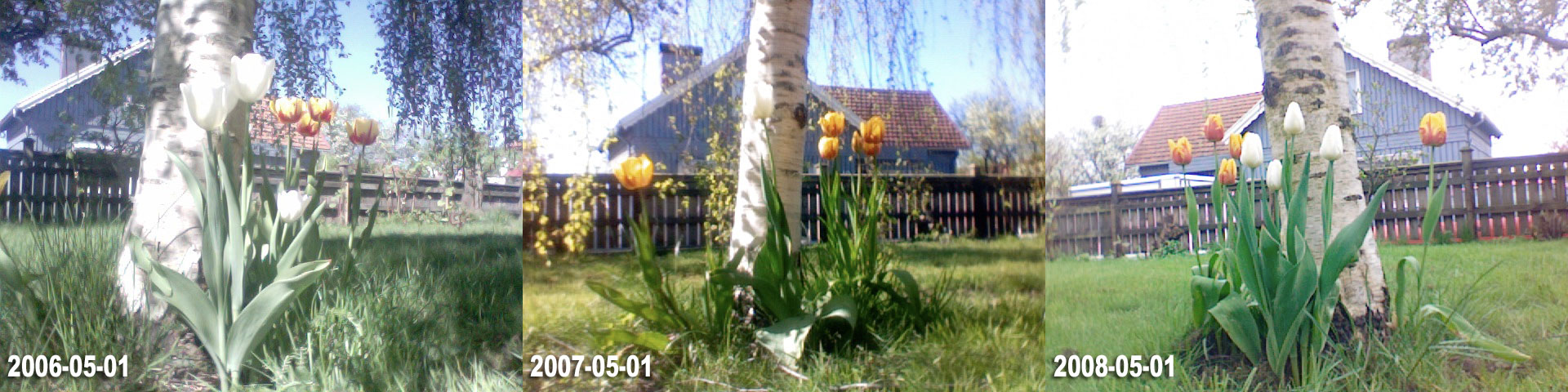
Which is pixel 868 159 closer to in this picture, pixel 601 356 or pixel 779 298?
pixel 779 298

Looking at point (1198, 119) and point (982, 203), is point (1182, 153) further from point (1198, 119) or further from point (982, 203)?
point (982, 203)

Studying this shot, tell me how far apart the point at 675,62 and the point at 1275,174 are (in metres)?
1.15

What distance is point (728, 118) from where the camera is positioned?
1.63 m

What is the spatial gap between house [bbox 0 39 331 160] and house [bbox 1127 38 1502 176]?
1.79 meters

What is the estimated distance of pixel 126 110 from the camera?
1610mm

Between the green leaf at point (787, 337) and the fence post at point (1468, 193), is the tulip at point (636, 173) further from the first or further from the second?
the fence post at point (1468, 193)

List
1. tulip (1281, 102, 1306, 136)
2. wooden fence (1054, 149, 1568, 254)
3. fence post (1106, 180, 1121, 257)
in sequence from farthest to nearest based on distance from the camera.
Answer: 1. fence post (1106, 180, 1121, 257)
2. tulip (1281, 102, 1306, 136)
3. wooden fence (1054, 149, 1568, 254)

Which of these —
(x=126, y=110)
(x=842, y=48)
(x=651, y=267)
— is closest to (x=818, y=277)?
(x=651, y=267)

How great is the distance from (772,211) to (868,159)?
8.6 inches

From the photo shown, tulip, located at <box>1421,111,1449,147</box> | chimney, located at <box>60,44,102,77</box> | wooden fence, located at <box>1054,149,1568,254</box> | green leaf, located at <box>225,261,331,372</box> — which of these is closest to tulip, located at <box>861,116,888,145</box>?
wooden fence, located at <box>1054,149,1568,254</box>

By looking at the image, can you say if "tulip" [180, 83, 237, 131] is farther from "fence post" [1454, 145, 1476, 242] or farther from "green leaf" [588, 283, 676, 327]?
"fence post" [1454, 145, 1476, 242]

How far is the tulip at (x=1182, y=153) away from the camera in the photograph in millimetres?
1693

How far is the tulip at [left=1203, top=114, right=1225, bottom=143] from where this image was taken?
5.46 ft

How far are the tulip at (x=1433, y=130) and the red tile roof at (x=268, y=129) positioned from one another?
2.03 meters
